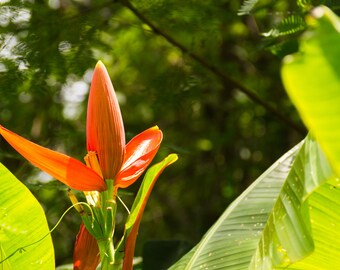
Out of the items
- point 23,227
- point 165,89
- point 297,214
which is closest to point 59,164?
point 23,227

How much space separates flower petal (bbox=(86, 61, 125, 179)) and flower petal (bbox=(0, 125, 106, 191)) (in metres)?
0.04

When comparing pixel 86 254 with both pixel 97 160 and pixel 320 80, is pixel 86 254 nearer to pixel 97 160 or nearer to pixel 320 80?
pixel 97 160

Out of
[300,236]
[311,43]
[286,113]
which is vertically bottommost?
[286,113]

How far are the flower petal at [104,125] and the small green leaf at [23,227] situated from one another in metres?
0.15

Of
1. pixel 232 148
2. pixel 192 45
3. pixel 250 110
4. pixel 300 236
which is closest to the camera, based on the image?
pixel 300 236

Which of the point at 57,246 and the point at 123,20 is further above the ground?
the point at 123,20

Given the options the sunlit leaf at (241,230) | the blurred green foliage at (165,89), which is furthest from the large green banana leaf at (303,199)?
the blurred green foliage at (165,89)

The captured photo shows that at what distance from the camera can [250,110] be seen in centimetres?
319

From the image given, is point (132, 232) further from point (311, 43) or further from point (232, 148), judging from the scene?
point (232, 148)

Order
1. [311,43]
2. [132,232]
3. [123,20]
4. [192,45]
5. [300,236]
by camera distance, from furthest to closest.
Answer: [123,20], [192,45], [132,232], [300,236], [311,43]

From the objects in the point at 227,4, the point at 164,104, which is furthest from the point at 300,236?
the point at 227,4

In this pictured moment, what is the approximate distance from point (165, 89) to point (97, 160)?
4.44 feet

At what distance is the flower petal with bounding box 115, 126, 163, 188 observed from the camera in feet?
3.62

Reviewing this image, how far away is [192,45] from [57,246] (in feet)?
4.40
